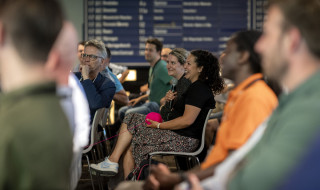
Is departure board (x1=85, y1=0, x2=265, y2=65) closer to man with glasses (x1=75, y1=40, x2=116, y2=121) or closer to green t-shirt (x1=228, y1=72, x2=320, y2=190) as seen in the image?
man with glasses (x1=75, y1=40, x2=116, y2=121)

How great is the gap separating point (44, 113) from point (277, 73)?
2.28 ft

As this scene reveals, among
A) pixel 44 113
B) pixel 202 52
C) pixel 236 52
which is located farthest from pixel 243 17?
pixel 44 113

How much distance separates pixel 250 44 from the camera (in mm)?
2111

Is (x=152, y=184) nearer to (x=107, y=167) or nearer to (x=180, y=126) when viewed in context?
(x=180, y=126)

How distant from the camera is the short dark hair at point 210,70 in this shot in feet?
12.4

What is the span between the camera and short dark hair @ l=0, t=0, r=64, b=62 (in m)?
1.10

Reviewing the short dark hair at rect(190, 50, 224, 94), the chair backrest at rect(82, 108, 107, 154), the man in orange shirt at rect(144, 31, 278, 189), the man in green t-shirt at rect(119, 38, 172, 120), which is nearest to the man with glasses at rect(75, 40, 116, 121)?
the chair backrest at rect(82, 108, 107, 154)

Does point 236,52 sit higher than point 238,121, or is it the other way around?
point 236,52

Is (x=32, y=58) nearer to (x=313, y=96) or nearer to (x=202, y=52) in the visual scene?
(x=313, y=96)

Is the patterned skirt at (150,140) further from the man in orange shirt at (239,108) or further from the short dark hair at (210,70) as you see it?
the man in orange shirt at (239,108)

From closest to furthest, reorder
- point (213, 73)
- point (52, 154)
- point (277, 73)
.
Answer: point (52, 154) → point (277, 73) → point (213, 73)

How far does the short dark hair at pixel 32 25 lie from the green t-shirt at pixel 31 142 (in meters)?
0.09

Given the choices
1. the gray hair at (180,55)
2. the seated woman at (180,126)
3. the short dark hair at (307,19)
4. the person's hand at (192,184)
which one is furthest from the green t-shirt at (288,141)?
the gray hair at (180,55)

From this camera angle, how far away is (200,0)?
301 inches
